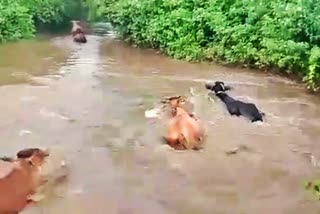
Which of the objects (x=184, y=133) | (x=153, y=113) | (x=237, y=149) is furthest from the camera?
(x=153, y=113)

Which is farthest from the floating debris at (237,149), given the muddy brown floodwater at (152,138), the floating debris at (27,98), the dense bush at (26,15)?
the dense bush at (26,15)

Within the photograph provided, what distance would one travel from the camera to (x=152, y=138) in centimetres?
818

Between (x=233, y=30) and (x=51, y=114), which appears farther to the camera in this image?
(x=233, y=30)

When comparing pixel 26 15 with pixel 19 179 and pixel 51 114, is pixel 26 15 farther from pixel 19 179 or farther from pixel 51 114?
pixel 19 179

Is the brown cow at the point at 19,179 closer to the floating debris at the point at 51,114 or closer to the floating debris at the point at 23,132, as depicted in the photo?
the floating debris at the point at 23,132

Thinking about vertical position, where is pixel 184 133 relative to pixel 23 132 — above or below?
above

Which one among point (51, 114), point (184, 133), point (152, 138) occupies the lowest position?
point (51, 114)

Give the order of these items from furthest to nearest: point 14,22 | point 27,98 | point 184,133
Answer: point 14,22
point 27,98
point 184,133

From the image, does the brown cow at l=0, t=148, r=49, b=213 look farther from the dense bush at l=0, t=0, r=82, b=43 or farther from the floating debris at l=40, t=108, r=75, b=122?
the dense bush at l=0, t=0, r=82, b=43

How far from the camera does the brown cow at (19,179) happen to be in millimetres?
5227

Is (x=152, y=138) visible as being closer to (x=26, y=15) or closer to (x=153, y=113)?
(x=153, y=113)

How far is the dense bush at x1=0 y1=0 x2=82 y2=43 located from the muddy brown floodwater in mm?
5012

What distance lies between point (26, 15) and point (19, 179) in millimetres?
15715

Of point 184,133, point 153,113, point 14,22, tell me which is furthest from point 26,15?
point 184,133
